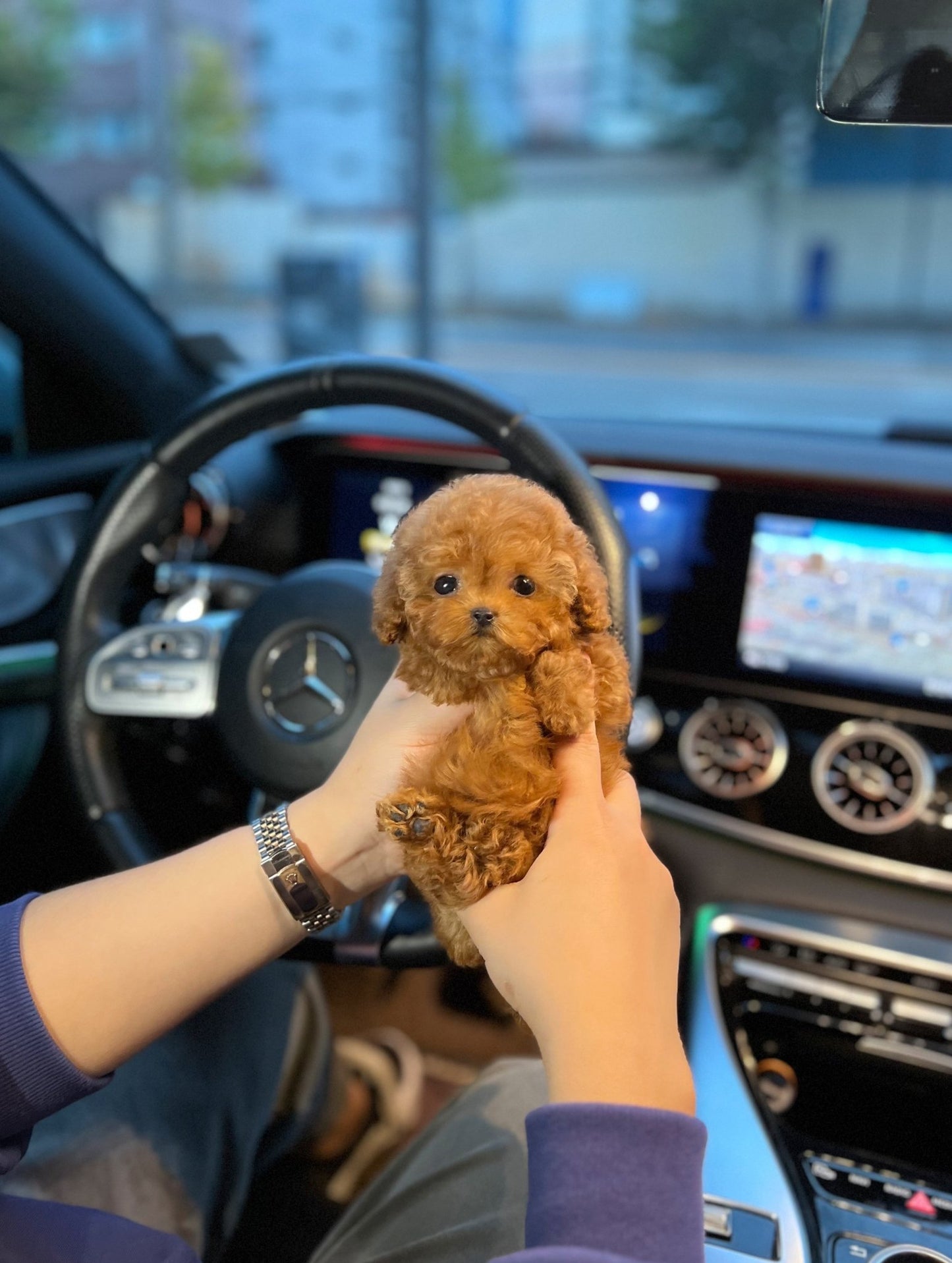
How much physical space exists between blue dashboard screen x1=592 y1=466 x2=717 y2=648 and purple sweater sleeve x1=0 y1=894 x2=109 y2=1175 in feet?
4.23

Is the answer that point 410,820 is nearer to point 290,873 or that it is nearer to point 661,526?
point 290,873

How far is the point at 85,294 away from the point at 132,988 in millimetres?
1437

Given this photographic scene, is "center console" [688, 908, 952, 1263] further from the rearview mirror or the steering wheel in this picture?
the rearview mirror

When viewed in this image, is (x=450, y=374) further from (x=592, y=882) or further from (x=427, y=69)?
(x=427, y=69)

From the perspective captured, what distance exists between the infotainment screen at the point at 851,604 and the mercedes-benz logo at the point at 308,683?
89 centimetres

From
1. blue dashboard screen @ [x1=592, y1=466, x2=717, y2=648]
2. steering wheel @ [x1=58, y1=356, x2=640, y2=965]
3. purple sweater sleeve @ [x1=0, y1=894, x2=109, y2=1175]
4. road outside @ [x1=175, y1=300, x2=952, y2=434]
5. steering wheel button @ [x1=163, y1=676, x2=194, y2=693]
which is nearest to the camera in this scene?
purple sweater sleeve @ [x1=0, y1=894, x2=109, y2=1175]

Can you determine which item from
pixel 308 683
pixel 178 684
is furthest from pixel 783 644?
pixel 178 684

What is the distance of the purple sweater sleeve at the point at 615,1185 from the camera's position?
0.66 meters

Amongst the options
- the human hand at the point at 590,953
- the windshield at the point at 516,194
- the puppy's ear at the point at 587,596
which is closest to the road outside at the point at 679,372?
the windshield at the point at 516,194

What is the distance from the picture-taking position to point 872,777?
70.9 inches

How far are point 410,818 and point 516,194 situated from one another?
1377 centimetres

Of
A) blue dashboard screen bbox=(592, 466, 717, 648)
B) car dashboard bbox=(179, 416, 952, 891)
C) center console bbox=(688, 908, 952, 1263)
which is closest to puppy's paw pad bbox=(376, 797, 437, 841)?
center console bbox=(688, 908, 952, 1263)

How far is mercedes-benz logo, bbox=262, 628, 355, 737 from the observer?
1275mm

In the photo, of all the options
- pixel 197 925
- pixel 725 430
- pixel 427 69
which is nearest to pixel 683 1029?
pixel 197 925
